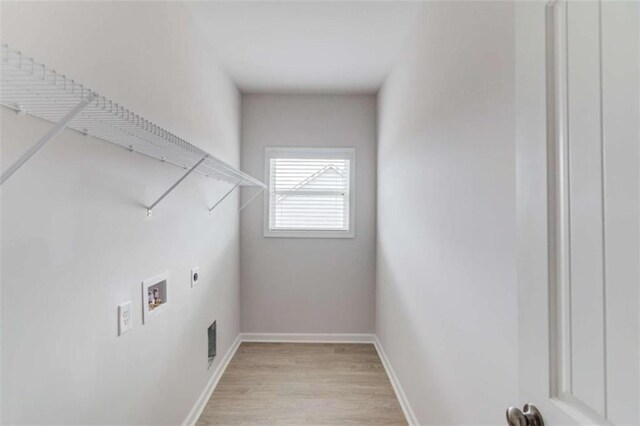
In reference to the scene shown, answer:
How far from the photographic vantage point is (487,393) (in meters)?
1.17

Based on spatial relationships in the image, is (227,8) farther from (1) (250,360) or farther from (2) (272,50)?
(1) (250,360)

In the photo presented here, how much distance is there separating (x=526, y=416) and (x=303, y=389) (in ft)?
6.71

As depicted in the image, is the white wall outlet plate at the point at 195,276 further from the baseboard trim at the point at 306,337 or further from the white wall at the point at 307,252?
the baseboard trim at the point at 306,337

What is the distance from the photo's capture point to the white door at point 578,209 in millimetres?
502

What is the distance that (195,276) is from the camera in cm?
213

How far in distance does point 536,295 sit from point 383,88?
109 inches

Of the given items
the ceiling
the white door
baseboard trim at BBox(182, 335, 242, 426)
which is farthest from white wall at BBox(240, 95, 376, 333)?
the white door

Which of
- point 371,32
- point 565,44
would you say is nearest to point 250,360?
point 371,32

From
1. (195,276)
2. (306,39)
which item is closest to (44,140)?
(195,276)

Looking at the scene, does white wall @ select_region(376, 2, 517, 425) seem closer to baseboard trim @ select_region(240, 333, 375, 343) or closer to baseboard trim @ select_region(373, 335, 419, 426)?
baseboard trim @ select_region(373, 335, 419, 426)

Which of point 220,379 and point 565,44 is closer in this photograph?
point 565,44

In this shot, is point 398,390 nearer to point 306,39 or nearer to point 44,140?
point 44,140

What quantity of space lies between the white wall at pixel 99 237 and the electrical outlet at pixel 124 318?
27mm

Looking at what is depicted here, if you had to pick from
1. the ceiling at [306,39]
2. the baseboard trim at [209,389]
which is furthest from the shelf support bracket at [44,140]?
the baseboard trim at [209,389]
